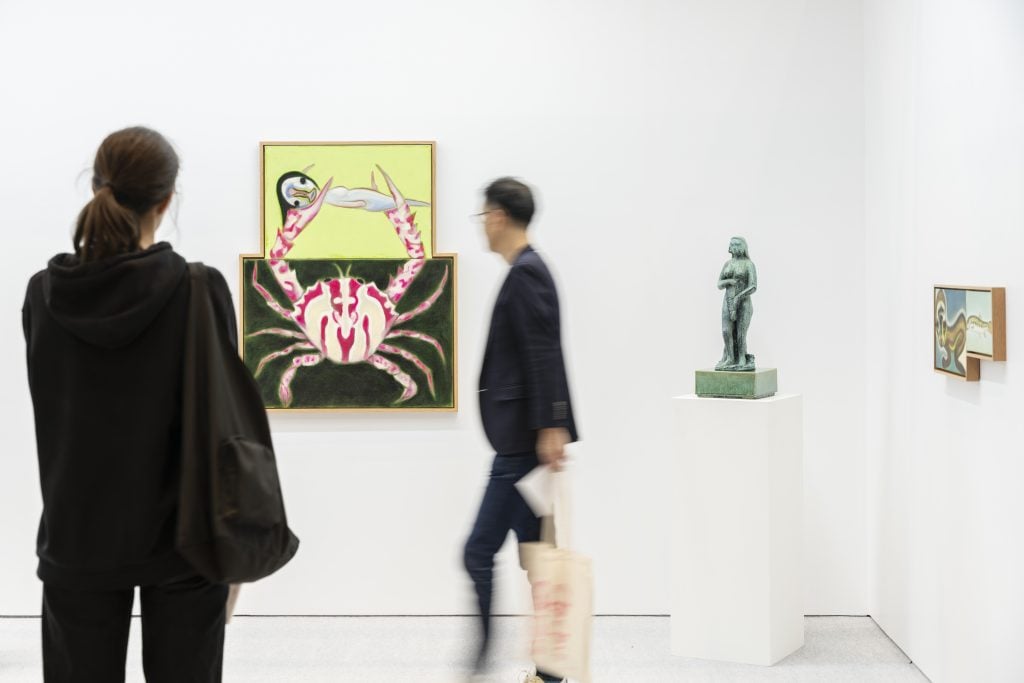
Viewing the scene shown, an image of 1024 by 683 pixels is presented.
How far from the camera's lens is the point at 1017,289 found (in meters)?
2.65

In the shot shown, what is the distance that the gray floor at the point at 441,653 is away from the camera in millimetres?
3359

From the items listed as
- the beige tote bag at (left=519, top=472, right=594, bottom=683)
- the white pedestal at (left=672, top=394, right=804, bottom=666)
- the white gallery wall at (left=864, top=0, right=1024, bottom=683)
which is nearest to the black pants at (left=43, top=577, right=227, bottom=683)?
the beige tote bag at (left=519, top=472, right=594, bottom=683)

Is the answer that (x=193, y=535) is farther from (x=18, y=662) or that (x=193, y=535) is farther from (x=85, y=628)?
(x=18, y=662)

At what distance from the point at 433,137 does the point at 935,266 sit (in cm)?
184

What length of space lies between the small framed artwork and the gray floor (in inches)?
39.8

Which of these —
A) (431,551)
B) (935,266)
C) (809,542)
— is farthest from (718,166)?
(431,551)

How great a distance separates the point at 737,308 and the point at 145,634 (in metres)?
2.40

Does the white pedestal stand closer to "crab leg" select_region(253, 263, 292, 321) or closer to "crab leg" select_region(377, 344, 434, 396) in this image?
"crab leg" select_region(377, 344, 434, 396)

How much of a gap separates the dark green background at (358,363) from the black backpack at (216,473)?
238cm

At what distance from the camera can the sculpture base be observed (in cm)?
344

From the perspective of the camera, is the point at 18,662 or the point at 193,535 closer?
the point at 193,535

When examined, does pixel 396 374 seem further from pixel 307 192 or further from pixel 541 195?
pixel 541 195

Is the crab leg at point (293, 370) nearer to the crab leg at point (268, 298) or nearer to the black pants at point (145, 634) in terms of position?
the crab leg at point (268, 298)

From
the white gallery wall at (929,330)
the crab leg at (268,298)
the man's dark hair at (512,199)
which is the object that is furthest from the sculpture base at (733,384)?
the crab leg at (268,298)
